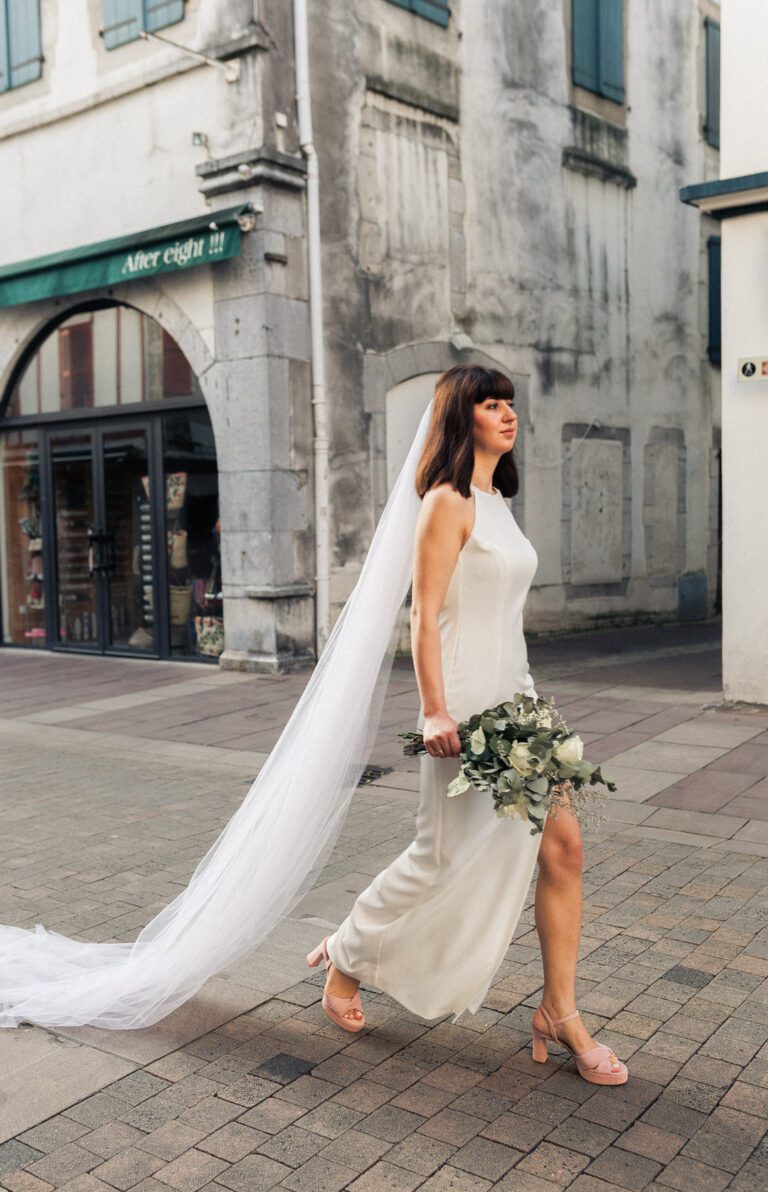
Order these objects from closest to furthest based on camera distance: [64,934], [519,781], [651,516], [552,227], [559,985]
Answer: [519,781], [559,985], [64,934], [552,227], [651,516]

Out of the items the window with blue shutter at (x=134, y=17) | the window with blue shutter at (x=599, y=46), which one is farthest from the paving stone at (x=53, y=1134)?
the window with blue shutter at (x=599, y=46)

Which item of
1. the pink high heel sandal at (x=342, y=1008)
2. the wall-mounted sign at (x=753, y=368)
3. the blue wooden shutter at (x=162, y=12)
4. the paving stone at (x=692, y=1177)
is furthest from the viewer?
the blue wooden shutter at (x=162, y=12)

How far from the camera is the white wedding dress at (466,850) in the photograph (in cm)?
315

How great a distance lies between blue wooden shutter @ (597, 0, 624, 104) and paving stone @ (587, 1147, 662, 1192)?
579 inches

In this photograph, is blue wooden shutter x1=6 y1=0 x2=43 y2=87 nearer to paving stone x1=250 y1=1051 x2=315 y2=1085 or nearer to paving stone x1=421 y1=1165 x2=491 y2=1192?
paving stone x1=250 y1=1051 x2=315 y2=1085

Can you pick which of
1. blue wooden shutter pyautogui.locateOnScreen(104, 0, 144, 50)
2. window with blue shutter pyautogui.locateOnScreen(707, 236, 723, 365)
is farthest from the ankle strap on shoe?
window with blue shutter pyautogui.locateOnScreen(707, 236, 723, 365)

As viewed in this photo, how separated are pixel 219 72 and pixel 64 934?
927 centimetres

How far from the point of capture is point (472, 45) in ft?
43.2

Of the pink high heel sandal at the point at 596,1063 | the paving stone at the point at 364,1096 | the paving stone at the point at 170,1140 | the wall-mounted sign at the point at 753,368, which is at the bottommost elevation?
the paving stone at the point at 170,1140

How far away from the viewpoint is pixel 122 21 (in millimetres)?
12008

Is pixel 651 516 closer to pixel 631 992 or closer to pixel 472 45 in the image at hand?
pixel 472 45

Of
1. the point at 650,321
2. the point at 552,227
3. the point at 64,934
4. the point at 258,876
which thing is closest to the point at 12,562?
the point at 552,227

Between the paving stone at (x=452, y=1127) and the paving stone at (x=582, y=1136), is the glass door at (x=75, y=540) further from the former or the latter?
the paving stone at (x=582, y=1136)

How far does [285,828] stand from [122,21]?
36.2 ft
